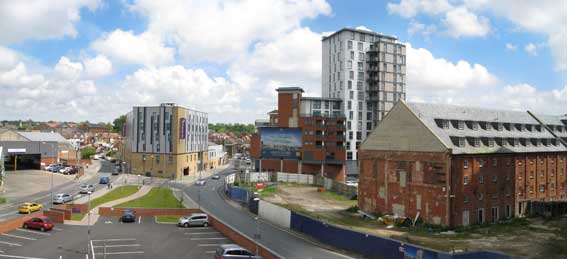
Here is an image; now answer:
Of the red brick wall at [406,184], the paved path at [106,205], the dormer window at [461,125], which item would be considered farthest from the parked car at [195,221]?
the dormer window at [461,125]

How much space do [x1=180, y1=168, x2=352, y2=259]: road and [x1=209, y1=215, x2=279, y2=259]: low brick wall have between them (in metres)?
2.64

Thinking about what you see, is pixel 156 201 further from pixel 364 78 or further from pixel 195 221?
pixel 364 78

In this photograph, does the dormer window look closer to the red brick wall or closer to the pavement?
the red brick wall

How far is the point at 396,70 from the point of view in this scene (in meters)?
119

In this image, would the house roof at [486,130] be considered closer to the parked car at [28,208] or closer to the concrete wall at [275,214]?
the concrete wall at [275,214]

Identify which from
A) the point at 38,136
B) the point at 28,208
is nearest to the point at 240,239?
the point at 28,208

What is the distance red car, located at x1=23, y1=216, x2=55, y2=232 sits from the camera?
154 feet

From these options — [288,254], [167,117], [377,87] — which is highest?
[377,87]

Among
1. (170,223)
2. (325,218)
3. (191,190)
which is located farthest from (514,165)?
(191,190)

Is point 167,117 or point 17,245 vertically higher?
point 167,117

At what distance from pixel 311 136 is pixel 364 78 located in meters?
23.2

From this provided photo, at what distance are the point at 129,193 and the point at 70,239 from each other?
115ft

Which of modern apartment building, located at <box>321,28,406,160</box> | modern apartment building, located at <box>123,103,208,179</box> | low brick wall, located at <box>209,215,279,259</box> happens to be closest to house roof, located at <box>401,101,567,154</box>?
low brick wall, located at <box>209,215,279,259</box>

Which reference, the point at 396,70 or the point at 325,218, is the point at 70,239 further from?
the point at 396,70
